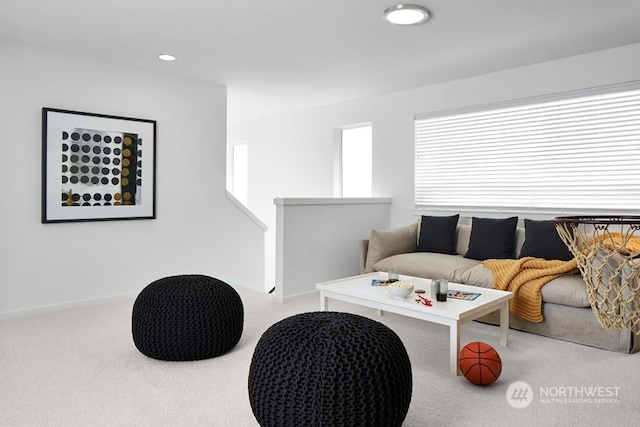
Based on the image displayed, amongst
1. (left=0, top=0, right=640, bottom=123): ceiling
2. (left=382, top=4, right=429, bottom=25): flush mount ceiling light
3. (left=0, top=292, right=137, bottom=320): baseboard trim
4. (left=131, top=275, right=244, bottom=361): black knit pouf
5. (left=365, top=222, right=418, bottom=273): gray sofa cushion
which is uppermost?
(left=0, top=0, right=640, bottom=123): ceiling

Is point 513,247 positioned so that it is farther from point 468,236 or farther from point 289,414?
point 289,414

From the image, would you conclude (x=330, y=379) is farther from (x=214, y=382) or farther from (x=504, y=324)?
(x=504, y=324)

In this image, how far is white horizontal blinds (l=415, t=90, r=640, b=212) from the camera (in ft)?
12.6

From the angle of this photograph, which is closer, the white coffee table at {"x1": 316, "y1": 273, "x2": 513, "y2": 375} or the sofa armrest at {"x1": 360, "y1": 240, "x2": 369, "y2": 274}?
Result: the white coffee table at {"x1": 316, "y1": 273, "x2": 513, "y2": 375}

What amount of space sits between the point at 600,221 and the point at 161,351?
239cm

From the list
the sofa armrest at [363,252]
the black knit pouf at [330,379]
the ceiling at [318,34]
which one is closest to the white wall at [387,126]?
the ceiling at [318,34]

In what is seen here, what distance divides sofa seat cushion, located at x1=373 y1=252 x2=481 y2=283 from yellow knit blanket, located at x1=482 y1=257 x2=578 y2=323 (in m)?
0.35

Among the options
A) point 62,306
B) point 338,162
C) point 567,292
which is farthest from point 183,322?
point 338,162

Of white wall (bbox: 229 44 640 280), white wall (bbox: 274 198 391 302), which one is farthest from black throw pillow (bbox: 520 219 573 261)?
white wall (bbox: 274 198 391 302)

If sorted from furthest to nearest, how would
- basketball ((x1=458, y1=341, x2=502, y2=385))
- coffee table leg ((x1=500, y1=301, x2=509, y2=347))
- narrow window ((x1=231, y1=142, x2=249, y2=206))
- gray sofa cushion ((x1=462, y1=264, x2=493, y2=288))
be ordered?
narrow window ((x1=231, y1=142, x2=249, y2=206))
gray sofa cushion ((x1=462, y1=264, x2=493, y2=288))
coffee table leg ((x1=500, y1=301, x2=509, y2=347))
basketball ((x1=458, y1=341, x2=502, y2=385))

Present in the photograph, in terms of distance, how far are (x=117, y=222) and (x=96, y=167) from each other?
55cm

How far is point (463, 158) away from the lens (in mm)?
4867

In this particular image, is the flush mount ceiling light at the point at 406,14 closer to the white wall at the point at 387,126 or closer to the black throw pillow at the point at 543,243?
the white wall at the point at 387,126

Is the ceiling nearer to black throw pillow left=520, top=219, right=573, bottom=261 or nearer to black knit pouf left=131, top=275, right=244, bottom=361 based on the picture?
A: black throw pillow left=520, top=219, right=573, bottom=261
